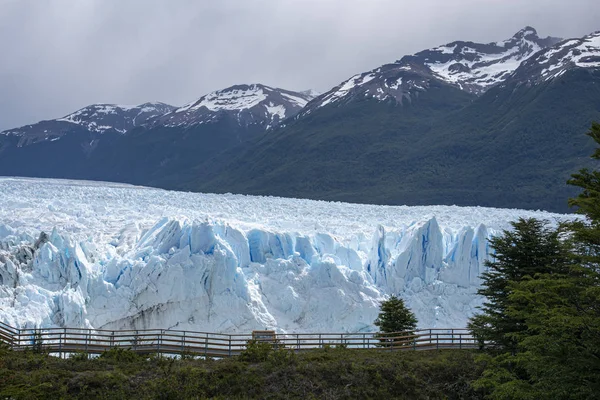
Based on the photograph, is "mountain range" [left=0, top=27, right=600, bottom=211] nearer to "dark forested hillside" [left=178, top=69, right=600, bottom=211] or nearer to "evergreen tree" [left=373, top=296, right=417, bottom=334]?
"dark forested hillside" [left=178, top=69, right=600, bottom=211]

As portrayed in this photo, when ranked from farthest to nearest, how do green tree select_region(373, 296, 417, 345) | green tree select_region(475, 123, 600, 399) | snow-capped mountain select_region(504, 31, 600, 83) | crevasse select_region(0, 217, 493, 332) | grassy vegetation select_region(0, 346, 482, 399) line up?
snow-capped mountain select_region(504, 31, 600, 83) → crevasse select_region(0, 217, 493, 332) → green tree select_region(373, 296, 417, 345) → grassy vegetation select_region(0, 346, 482, 399) → green tree select_region(475, 123, 600, 399)

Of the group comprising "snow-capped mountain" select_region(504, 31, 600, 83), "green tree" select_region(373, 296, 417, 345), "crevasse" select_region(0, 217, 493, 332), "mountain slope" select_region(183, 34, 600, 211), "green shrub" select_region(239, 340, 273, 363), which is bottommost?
"green shrub" select_region(239, 340, 273, 363)

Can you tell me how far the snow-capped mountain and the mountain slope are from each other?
2.10 feet

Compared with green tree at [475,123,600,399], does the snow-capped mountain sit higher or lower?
higher

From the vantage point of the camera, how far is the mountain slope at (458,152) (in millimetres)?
142000

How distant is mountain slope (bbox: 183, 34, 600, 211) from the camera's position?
142000 mm

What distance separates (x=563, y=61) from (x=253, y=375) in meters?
186

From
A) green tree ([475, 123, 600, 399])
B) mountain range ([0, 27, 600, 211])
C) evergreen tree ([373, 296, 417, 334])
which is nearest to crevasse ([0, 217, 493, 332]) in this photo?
evergreen tree ([373, 296, 417, 334])

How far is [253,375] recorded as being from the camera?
21.1 m

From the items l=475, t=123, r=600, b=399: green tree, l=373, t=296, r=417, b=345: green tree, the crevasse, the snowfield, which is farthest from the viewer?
the snowfield

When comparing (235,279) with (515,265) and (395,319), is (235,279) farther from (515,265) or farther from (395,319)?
(515,265)

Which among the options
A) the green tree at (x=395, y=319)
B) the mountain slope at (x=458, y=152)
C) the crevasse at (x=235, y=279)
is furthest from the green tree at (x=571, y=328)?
the mountain slope at (x=458, y=152)

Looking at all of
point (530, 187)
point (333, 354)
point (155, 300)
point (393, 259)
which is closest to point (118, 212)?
point (155, 300)

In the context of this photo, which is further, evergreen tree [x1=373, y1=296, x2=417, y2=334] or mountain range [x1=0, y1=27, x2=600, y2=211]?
mountain range [x1=0, y1=27, x2=600, y2=211]
